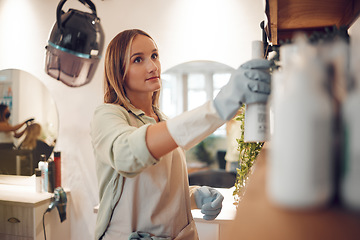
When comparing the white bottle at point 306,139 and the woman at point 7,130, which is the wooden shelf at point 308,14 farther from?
the woman at point 7,130

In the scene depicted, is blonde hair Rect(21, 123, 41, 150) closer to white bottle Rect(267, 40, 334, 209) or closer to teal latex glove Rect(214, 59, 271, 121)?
teal latex glove Rect(214, 59, 271, 121)

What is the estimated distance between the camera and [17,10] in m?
2.80

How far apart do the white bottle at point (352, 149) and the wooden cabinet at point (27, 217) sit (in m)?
2.30

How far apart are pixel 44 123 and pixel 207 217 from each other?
176 cm

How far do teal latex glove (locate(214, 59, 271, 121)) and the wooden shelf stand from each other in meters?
0.17

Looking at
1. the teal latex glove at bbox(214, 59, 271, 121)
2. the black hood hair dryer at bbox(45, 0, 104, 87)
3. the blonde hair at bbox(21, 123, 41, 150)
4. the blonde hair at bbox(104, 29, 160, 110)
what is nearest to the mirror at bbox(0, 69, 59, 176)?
the blonde hair at bbox(21, 123, 41, 150)

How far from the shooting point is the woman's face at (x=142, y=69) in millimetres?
1396

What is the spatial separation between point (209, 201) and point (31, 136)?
1.89 m

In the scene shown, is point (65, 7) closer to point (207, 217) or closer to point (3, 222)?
point (3, 222)

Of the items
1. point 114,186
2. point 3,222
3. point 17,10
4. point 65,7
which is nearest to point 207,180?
point 114,186

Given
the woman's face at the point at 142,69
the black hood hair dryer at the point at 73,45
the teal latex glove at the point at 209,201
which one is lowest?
the teal latex glove at the point at 209,201

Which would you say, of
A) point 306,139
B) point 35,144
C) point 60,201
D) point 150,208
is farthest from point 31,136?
point 306,139

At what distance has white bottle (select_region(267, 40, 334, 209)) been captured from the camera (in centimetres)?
30

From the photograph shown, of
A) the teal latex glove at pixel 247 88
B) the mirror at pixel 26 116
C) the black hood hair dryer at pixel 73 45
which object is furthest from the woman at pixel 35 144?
the teal latex glove at pixel 247 88
